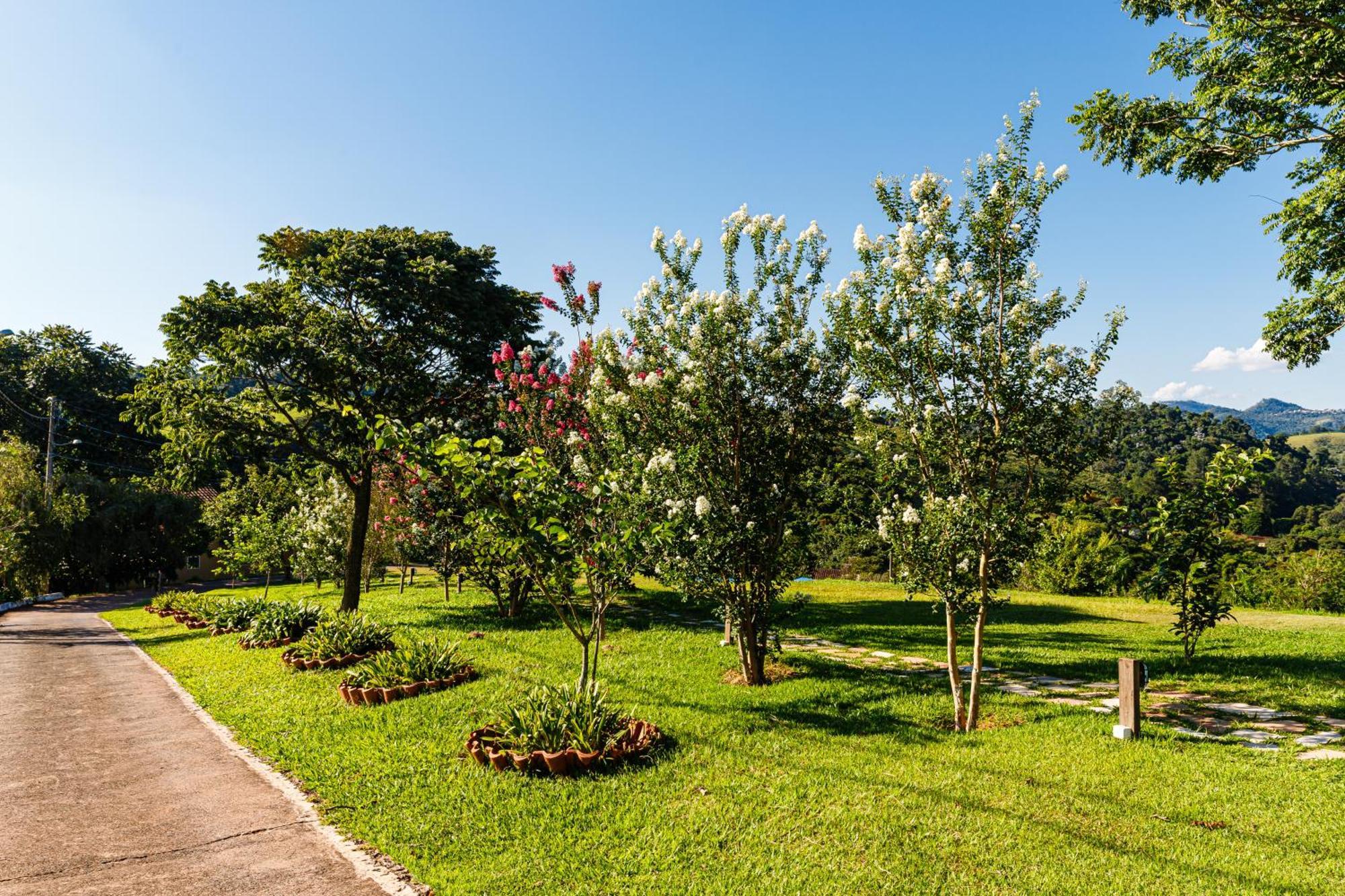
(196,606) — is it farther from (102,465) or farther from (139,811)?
(102,465)

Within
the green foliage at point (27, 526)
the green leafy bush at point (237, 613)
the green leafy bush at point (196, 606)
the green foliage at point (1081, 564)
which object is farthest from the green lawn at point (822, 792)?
the green foliage at point (27, 526)

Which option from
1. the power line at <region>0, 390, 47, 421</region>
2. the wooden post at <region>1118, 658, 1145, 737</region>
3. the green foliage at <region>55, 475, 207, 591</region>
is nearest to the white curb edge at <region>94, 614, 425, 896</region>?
the wooden post at <region>1118, 658, 1145, 737</region>

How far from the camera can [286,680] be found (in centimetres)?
1001

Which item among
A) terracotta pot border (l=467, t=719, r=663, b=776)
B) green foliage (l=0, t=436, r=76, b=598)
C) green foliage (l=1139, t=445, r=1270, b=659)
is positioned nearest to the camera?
terracotta pot border (l=467, t=719, r=663, b=776)

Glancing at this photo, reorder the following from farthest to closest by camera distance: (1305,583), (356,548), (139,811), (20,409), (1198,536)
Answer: (20,409) → (1305,583) → (356,548) → (1198,536) → (139,811)

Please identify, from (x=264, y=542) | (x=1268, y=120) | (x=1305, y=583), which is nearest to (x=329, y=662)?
(x=264, y=542)

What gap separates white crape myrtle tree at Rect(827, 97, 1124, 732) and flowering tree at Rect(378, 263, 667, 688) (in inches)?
111

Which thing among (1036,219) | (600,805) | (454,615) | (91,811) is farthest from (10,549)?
(1036,219)

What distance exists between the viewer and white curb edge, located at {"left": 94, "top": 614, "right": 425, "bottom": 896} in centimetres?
452

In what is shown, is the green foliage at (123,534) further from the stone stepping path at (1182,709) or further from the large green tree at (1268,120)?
the large green tree at (1268,120)

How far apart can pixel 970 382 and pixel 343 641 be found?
9.88 meters

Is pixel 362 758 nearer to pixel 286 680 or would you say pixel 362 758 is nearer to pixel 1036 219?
pixel 286 680

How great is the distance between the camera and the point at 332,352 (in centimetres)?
1436

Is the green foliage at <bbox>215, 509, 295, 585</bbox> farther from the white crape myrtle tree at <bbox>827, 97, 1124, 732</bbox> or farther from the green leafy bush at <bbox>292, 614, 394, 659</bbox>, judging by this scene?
the white crape myrtle tree at <bbox>827, 97, 1124, 732</bbox>
